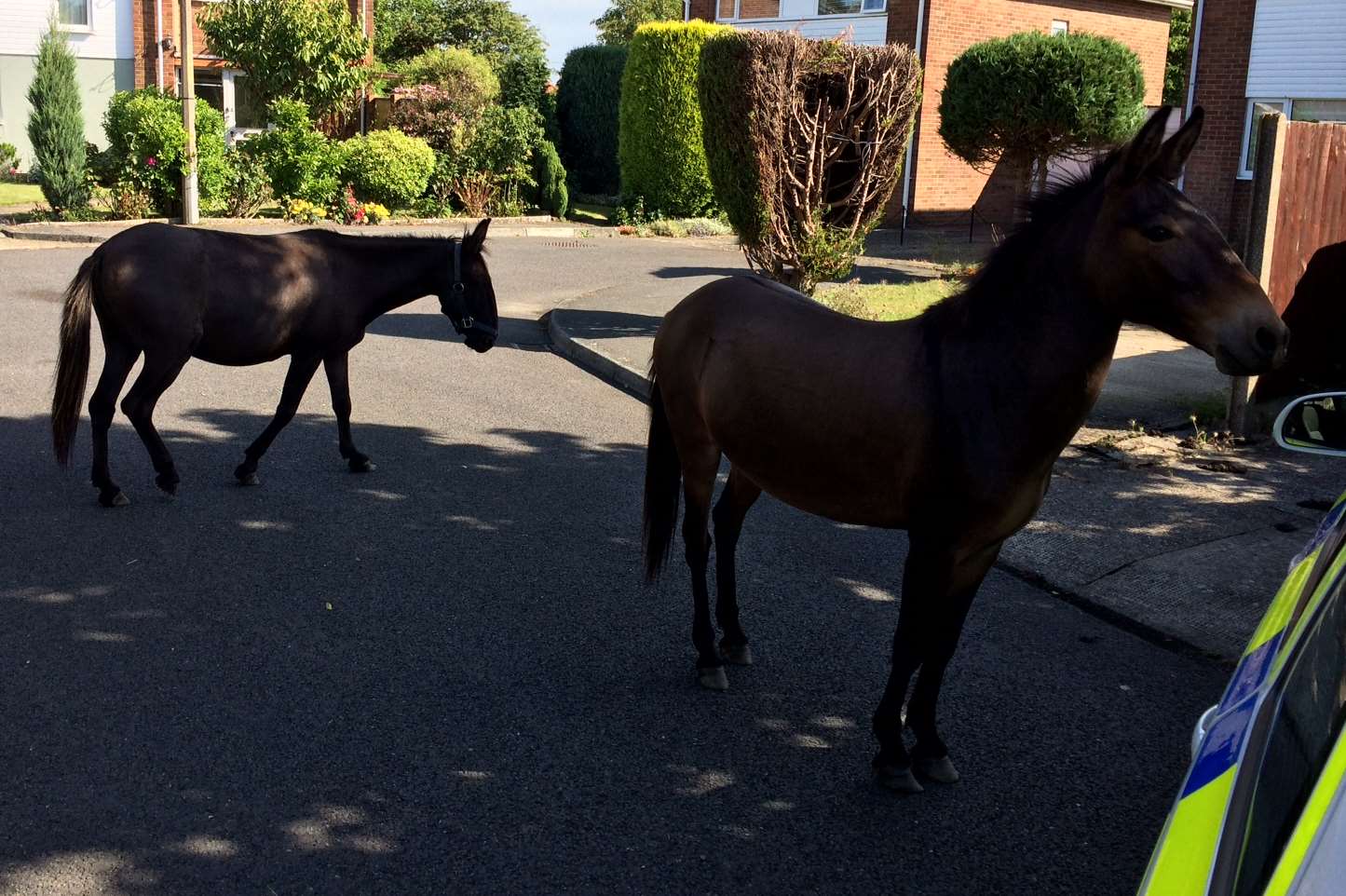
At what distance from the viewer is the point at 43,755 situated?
433 centimetres

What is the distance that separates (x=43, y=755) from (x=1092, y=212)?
13.5 feet

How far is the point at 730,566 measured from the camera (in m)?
5.41

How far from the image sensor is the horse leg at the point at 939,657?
4277 millimetres

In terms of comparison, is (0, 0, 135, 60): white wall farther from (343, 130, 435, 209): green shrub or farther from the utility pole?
the utility pole

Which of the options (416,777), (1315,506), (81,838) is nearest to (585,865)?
(416,777)

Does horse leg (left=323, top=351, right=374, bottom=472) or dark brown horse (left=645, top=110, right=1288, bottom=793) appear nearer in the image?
dark brown horse (left=645, top=110, right=1288, bottom=793)

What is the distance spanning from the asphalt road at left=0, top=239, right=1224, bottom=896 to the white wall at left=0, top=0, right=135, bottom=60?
97.0 ft

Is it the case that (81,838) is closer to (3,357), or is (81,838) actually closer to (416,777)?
(416,777)

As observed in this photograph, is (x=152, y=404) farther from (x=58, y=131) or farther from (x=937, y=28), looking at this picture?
(x=937, y=28)

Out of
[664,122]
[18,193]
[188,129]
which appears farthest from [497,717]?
[18,193]

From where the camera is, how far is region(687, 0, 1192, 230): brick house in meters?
28.0

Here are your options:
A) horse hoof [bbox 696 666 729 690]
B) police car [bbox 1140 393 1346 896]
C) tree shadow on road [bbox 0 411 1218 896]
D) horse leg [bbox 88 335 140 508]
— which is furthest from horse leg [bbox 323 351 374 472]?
police car [bbox 1140 393 1346 896]

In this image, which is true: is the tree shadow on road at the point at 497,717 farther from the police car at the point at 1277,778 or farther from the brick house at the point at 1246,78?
the brick house at the point at 1246,78

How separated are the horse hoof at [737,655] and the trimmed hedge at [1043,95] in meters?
17.8
